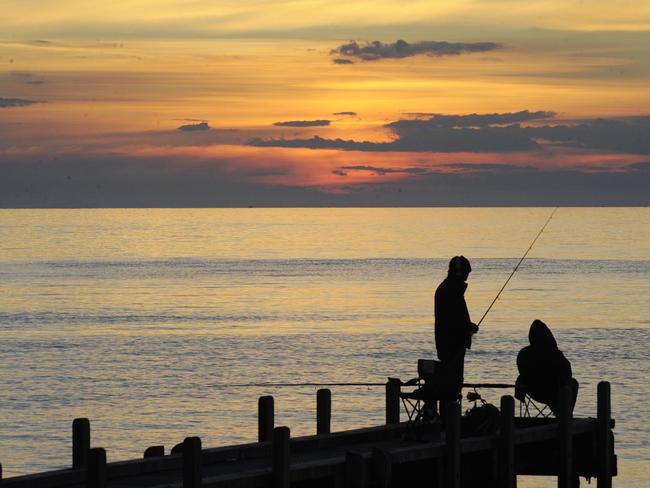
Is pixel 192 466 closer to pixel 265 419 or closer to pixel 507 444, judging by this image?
pixel 265 419

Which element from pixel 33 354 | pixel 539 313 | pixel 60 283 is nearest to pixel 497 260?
pixel 60 283

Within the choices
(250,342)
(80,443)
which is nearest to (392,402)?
(80,443)

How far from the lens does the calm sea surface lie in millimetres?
27594

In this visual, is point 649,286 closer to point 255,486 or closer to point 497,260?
point 497,260

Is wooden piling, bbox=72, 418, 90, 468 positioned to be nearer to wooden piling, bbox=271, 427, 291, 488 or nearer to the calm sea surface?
wooden piling, bbox=271, 427, 291, 488

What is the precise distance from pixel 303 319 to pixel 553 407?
36.9 metres

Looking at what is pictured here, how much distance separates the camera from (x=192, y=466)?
1114 cm

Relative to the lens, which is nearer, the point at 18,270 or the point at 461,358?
the point at 461,358

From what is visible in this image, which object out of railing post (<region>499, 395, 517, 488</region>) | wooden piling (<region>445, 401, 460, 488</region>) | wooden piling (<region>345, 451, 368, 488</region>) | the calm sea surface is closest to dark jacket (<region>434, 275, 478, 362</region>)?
railing post (<region>499, 395, 517, 488</region>)

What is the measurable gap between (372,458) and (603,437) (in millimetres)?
4408

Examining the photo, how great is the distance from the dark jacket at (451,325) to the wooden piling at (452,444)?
1033mm

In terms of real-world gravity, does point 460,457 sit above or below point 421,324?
above

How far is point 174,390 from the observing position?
1298 inches

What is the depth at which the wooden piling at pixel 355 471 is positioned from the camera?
12.3 m
